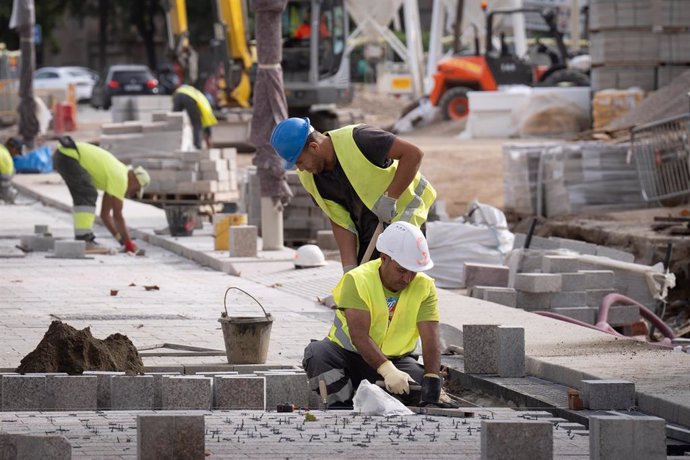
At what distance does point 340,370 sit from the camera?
25.8 ft

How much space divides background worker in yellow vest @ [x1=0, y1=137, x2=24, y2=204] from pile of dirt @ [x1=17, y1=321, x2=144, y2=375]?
48.3 feet

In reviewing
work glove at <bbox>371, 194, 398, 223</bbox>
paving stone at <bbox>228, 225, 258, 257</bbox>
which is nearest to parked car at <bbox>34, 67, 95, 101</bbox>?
paving stone at <bbox>228, 225, 258, 257</bbox>

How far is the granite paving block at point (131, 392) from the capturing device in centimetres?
770

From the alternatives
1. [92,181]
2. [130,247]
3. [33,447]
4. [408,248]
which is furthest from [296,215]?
[33,447]

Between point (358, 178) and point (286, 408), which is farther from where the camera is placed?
point (358, 178)

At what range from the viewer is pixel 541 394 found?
320 inches

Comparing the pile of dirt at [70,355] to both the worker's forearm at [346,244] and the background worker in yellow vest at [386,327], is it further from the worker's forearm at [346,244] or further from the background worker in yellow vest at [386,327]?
the worker's forearm at [346,244]

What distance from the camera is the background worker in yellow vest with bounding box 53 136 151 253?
16.2m

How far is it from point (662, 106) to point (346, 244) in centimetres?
1676

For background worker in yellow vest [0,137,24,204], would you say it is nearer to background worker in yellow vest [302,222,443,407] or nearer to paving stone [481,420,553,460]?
background worker in yellow vest [302,222,443,407]

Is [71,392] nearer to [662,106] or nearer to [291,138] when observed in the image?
[291,138]

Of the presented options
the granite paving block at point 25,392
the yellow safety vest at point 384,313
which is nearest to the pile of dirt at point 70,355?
the granite paving block at point 25,392

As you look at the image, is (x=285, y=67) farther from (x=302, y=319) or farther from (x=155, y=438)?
(x=155, y=438)

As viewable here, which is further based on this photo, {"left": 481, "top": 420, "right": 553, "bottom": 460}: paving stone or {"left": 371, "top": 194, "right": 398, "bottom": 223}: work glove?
{"left": 371, "top": 194, "right": 398, "bottom": 223}: work glove
